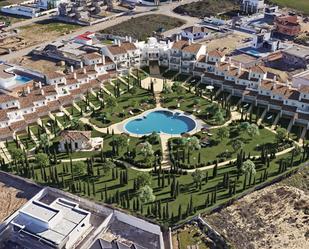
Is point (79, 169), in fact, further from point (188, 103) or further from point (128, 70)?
point (128, 70)

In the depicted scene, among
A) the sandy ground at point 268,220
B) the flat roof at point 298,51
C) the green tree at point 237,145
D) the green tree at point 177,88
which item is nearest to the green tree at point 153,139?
the green tree at point 237,145

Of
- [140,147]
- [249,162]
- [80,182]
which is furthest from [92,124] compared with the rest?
[249,162]

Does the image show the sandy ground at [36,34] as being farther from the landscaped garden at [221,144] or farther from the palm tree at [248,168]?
the palm tree at [248,168]

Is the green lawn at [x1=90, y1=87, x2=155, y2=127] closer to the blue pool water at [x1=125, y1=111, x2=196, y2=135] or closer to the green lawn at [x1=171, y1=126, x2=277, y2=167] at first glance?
the blue pool water at [x1=125, y1=111, x2=196, y2=135]

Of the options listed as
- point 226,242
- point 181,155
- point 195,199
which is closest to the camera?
point 226,242

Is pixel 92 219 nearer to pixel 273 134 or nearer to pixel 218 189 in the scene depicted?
pixel 218 189

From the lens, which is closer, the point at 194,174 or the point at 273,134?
the point at 194,174
